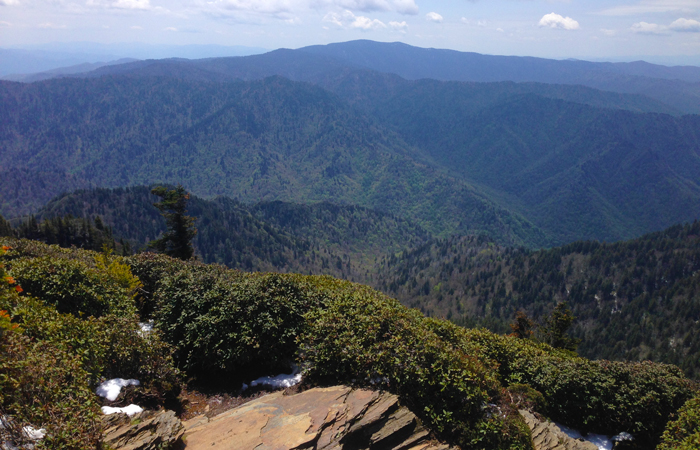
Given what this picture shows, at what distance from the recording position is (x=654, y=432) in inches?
665

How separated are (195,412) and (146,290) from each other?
13925 mm

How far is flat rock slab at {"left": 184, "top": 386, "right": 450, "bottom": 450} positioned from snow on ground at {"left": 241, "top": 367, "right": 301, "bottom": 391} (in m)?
2.83

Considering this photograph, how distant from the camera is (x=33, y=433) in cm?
852

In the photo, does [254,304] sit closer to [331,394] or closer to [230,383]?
[230,383]

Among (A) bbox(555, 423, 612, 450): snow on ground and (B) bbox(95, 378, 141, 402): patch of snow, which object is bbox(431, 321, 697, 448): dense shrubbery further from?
(B) bbox(95, 378, 141, 402): patch of snow

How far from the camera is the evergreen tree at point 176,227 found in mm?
54553

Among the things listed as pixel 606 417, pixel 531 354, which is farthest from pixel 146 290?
pixel 606 417

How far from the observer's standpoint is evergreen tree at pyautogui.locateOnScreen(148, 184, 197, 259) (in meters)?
54.6

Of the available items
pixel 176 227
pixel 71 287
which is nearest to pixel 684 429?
pixel 71 287

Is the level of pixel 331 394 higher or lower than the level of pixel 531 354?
higher

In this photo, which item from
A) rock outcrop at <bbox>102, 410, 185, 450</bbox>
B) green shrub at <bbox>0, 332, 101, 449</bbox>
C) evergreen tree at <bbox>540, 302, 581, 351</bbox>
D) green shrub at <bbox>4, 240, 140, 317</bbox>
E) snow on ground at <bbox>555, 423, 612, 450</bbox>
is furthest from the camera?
evergreen tree at <bbox>540, 302, 581, 351</bbox>

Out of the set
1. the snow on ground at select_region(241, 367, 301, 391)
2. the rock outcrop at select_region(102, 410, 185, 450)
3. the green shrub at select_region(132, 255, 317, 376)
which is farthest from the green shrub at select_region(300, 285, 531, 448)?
the rock outcrop at select_region(102, 410, 185, 450)

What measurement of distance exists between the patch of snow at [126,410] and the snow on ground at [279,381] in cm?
483

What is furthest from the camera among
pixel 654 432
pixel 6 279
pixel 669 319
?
pixel 669 319
